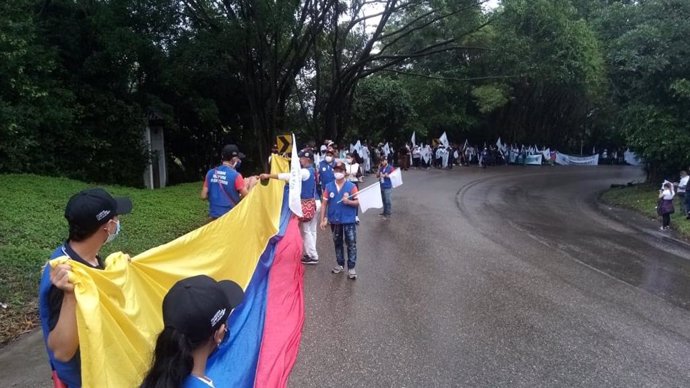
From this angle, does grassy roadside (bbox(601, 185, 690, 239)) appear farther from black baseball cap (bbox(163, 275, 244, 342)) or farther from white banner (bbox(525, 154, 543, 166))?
white banner (bbox(525, 154, 543, 166))

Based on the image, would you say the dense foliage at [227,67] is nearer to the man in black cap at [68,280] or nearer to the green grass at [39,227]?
the green grass at [39,227]

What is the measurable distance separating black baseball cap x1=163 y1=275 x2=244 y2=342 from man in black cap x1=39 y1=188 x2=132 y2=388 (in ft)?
2.53

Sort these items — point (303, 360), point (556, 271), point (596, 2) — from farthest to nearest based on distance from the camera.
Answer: point (596, 2) → point (556, 271) → point (303, 360)

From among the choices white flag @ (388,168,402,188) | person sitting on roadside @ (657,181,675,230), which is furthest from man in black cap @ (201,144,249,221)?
person sitting on roadside @ (657,181,675,230)

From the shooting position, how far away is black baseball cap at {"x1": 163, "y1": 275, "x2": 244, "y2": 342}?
2379 millimetres

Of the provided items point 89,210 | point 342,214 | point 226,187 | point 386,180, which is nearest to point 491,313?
point 342,214

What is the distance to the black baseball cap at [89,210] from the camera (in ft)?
10.3

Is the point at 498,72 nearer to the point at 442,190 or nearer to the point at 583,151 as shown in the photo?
the point at 442,190

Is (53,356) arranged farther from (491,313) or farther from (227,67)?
(227,67)

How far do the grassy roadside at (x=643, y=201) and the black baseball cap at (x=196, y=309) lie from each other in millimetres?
15169

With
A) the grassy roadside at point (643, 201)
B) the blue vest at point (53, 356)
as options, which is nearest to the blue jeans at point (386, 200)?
the grassy roadside at point (643, 201)

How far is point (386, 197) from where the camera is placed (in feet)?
49.8

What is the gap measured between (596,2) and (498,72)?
8377 millimetres

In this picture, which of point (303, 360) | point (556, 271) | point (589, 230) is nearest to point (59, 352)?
point (303, 360)
